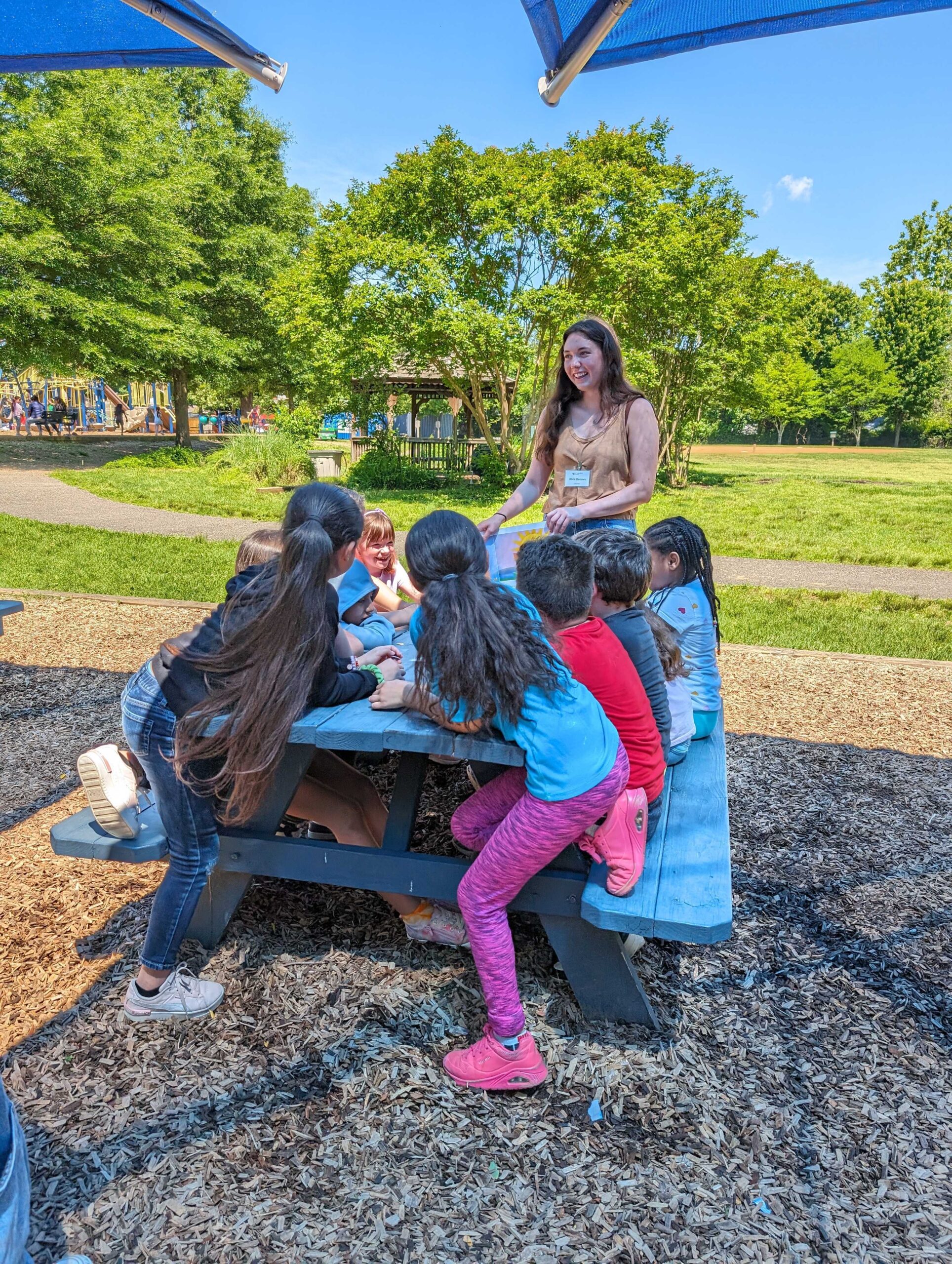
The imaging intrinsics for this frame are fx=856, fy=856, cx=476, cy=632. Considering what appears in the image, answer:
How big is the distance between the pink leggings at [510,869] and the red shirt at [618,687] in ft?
0.41

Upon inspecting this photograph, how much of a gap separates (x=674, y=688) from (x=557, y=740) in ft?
3.65

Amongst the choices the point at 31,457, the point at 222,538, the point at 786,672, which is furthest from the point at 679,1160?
the point at 31,457

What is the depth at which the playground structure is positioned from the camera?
44.8m

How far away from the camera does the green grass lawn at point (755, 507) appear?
12.8 meters

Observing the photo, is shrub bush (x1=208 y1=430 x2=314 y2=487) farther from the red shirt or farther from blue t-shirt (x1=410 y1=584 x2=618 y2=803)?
blue t-shirt (x1=410 y1=584 x2=618 y2=803)

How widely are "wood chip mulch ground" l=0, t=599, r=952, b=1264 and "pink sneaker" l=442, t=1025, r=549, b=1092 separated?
4cm

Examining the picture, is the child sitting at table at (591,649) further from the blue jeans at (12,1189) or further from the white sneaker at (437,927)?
the blue jeans at (12,1189)

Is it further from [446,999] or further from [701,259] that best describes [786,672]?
[701,259]

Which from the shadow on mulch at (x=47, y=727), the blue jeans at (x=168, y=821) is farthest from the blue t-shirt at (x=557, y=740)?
the shadow on mulch at (x=47, y=727)

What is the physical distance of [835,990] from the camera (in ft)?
8.48

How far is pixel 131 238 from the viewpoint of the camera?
23.3 meters

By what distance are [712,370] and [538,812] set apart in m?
24.7

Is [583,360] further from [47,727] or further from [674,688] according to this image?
[47,727]

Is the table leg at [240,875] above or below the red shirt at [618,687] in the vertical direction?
below
